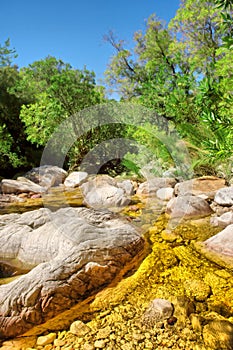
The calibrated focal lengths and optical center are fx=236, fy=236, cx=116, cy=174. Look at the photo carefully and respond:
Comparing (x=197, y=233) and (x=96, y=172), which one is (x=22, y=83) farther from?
(x=197, y=233)

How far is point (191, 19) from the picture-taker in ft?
34.8

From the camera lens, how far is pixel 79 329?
1.75 metres

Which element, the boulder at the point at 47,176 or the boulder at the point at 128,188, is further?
the boulder at the point at 47,176

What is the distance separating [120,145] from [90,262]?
8170mm

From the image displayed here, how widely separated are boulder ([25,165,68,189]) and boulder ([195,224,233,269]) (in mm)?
5955

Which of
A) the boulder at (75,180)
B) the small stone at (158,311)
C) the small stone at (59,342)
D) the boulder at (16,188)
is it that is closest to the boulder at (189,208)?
the small stone at (158,311)

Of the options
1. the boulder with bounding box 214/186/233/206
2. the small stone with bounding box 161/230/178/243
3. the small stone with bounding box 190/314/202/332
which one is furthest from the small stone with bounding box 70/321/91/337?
the boulder with bounding box 214/186/233/206

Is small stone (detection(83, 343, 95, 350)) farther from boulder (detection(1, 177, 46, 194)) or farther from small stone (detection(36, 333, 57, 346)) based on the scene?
boulder (detection(1, 177, 46, 194))

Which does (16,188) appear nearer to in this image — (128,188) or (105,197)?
(105,197)

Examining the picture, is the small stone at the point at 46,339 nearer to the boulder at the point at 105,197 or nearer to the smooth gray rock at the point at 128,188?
the boulder at the point at 105,197

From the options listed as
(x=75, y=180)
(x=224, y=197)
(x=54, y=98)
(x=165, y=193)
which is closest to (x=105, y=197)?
(x=165, y=193)

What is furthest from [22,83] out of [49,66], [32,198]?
[32,198]

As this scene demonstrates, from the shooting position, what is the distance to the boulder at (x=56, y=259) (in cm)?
184

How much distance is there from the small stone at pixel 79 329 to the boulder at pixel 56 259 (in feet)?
0.62
